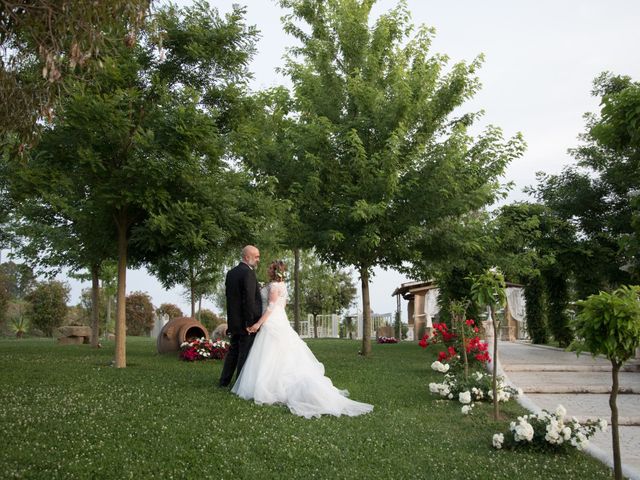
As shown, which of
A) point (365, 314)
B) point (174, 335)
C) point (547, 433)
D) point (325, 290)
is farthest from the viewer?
point (325, 290)

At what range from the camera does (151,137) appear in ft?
38.5

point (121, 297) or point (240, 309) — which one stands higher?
point (121, 297)

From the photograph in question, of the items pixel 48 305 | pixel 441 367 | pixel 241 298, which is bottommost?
pixel 441 367

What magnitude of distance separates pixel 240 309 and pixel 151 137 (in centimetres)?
428

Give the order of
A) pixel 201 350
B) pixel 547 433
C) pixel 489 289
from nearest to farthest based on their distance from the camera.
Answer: pixel 547 433 < pixel 489 289 < pixel 201 350

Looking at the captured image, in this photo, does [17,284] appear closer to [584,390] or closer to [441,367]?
[441,367]

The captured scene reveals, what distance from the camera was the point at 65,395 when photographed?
866cm

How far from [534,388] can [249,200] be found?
7926 millimetres

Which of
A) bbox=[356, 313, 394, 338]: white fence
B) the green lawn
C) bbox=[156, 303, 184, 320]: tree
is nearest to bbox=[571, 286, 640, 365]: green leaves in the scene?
the green lawn

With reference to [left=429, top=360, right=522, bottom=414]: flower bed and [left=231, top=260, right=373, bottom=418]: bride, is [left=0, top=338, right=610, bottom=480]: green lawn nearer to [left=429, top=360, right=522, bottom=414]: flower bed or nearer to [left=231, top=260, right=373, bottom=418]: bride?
[left=429, top=360, right=522, bottom=414]: flower bed

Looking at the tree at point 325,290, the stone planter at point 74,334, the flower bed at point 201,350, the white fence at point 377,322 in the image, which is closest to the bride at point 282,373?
the flower bed at point 201,350

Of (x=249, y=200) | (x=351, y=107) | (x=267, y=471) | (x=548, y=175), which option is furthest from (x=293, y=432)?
(x=548, y=175)

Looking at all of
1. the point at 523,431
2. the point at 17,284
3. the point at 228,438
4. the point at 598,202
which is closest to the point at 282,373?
the point at 228,438

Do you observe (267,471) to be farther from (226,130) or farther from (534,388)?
(226,130)
